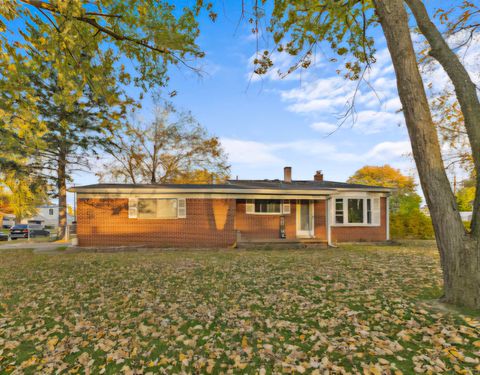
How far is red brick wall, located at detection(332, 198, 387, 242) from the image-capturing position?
55.2 ft

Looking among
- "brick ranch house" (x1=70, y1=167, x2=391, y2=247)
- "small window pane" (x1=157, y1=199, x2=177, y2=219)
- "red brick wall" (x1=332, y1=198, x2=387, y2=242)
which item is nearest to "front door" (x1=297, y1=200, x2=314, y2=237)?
"brick ranch house" (x1=70, y1=167, x2=391, y2=247)

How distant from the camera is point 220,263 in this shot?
1016 centimetres

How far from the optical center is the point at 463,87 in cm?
472

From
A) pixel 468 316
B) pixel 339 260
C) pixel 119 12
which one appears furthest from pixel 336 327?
pixel 119 12

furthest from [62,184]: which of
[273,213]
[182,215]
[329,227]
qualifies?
[329,227]

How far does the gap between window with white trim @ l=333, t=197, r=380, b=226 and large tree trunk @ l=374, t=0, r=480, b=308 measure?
40.5ft

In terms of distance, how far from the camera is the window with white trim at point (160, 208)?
599 inches

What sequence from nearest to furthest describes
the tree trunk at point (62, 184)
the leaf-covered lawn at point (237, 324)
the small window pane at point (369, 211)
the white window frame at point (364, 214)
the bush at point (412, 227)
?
the leaf-covered lawn at point (237, 324)
the white window frame at point (364, 214)
the small window pane at point (369, 211)
the bush at point (412, 227)
the tree trunk at point (62, 184)

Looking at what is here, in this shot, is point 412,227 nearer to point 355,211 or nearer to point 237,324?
point 355,211

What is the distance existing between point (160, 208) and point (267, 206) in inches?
248

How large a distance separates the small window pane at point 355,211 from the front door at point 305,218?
95.6 inches

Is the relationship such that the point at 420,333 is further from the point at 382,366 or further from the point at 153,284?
the point at 153,284

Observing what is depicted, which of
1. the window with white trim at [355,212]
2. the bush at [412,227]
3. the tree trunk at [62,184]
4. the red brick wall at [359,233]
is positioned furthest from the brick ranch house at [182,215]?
the tree trunk at [62,184]

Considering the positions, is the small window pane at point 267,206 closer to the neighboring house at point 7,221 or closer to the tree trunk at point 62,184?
the tree trunk at point 62,184
